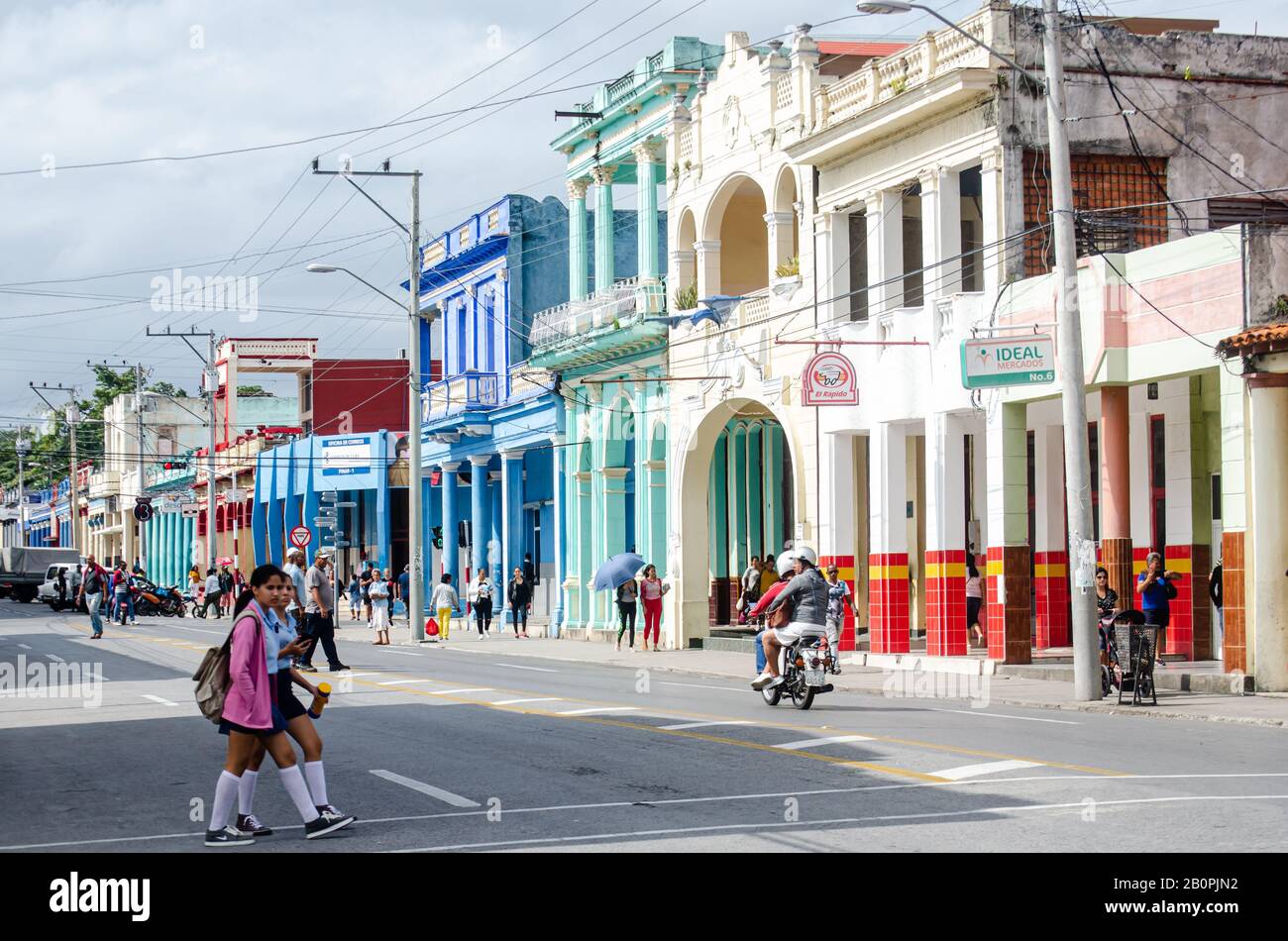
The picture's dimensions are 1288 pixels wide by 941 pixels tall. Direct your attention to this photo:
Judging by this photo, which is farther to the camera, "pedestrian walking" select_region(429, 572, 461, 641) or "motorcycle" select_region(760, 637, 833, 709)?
"pedestrian walking" select_region(429, 572, 461, 641)

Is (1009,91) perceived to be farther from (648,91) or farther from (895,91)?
(648,91)

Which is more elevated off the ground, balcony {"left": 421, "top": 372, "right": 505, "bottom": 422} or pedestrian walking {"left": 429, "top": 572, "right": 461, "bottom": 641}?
balcony {"left": 421, "top": 372, "right": 505, "bottom": 422}

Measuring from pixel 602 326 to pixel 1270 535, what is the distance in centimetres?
2250

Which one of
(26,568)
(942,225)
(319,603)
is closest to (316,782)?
(319,603)

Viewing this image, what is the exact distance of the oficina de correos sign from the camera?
31375 mm

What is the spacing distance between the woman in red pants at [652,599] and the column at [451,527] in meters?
16.2

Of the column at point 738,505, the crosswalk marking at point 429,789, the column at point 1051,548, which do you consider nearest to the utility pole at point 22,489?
the column at point 738,505

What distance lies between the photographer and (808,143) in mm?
34094

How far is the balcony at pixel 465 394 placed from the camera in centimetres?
5084

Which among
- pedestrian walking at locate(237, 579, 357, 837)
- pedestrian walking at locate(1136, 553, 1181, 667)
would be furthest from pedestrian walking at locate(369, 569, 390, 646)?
pedestrian walking at locate(237, 579, 357, 837)

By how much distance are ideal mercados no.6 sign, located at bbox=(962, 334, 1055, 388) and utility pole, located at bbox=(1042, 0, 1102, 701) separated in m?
3.04

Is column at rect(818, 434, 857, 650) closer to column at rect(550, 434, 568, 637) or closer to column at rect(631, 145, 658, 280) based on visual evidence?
column at rect(631, 145, 658, 280)
